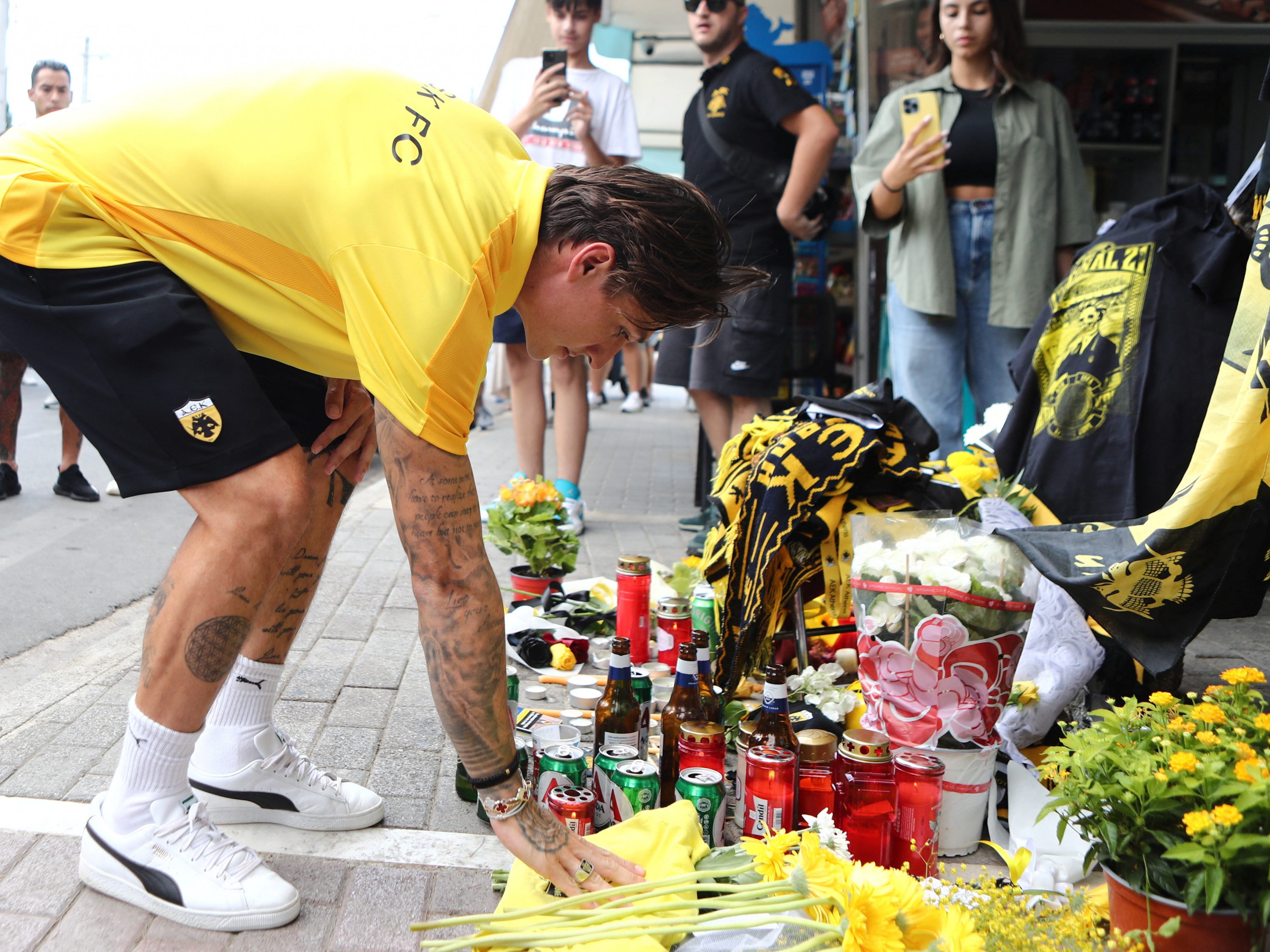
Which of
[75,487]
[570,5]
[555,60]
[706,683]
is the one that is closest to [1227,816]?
[706,683]

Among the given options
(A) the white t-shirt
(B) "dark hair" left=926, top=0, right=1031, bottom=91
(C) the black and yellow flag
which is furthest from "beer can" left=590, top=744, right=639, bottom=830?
(A) the white t-shirt

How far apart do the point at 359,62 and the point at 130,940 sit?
63.4 inches

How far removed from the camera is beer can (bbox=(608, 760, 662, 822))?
79.5 inches

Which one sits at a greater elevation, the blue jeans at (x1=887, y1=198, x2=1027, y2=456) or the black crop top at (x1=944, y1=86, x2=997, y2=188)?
the black crop top at (x1=944, y1=86, x2=997, y2=188)

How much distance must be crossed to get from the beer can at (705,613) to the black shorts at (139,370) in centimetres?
175

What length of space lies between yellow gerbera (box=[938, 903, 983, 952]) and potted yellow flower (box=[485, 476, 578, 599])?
7.63 feet

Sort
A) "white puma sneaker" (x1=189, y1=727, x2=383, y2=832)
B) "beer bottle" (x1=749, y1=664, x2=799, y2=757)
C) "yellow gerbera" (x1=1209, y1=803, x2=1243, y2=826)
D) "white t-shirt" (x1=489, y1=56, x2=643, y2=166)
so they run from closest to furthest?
"yellow gerbera" (x1=1209, y1=803, x2=1243, y2=826)
"beer bottle" (x1=749, y1=664, x2=799, y2=757)
"white puma sneaker" (x1=189, y1=727, x2=383, y2=832)
"white t-shirt" (x1=489, y1=56, x2=643, y2=166)

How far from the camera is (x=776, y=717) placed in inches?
82.3

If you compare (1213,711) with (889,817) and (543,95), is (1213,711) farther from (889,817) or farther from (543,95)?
(543,95)

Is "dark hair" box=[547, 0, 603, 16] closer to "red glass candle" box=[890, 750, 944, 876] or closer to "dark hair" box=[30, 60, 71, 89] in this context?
"dark hair" box=[30, 60, 71, 89]

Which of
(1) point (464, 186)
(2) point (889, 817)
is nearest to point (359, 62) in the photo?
(1) point (464, 186)

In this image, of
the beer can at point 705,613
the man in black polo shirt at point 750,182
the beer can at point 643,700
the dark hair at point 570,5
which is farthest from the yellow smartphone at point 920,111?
the beer can at point 643,700

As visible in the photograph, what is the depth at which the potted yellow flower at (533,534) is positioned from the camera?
12.0 ft

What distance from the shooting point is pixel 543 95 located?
4.84 meters
